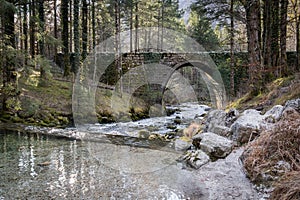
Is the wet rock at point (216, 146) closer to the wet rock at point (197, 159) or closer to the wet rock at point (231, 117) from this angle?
the wet rock at point (197, 159)

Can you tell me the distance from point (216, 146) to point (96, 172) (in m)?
2.07

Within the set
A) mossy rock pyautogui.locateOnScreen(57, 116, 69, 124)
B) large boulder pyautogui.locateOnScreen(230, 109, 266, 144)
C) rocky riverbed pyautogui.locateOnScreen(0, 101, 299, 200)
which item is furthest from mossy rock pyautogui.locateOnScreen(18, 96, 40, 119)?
large boulder pyautogui.locateOnScreen(230, 109, 266, 144)

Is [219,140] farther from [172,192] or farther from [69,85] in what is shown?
[69,85]

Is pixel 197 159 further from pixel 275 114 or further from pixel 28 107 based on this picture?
pixel 28 107

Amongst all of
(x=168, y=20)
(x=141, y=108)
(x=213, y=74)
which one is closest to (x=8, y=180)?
(x=141, y=108)

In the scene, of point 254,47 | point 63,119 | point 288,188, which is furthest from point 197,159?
point 63,119

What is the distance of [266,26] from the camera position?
345 inches

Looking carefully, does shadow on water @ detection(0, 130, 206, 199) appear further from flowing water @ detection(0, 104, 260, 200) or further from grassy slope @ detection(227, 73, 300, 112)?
grassy slope @ detection(227, 73, 300, 112)

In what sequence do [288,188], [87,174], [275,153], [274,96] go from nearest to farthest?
[288,188]
[275,153]
[87,174]
[274,96]

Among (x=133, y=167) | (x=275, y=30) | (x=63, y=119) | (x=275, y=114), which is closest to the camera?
(x=133, y=167)

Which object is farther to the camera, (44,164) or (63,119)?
(63,119)

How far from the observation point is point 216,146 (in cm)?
452

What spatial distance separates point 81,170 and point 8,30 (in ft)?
19.6

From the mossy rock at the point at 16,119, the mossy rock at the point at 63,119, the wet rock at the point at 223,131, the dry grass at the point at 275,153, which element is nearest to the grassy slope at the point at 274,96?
the wet rock at the point at 223,131
